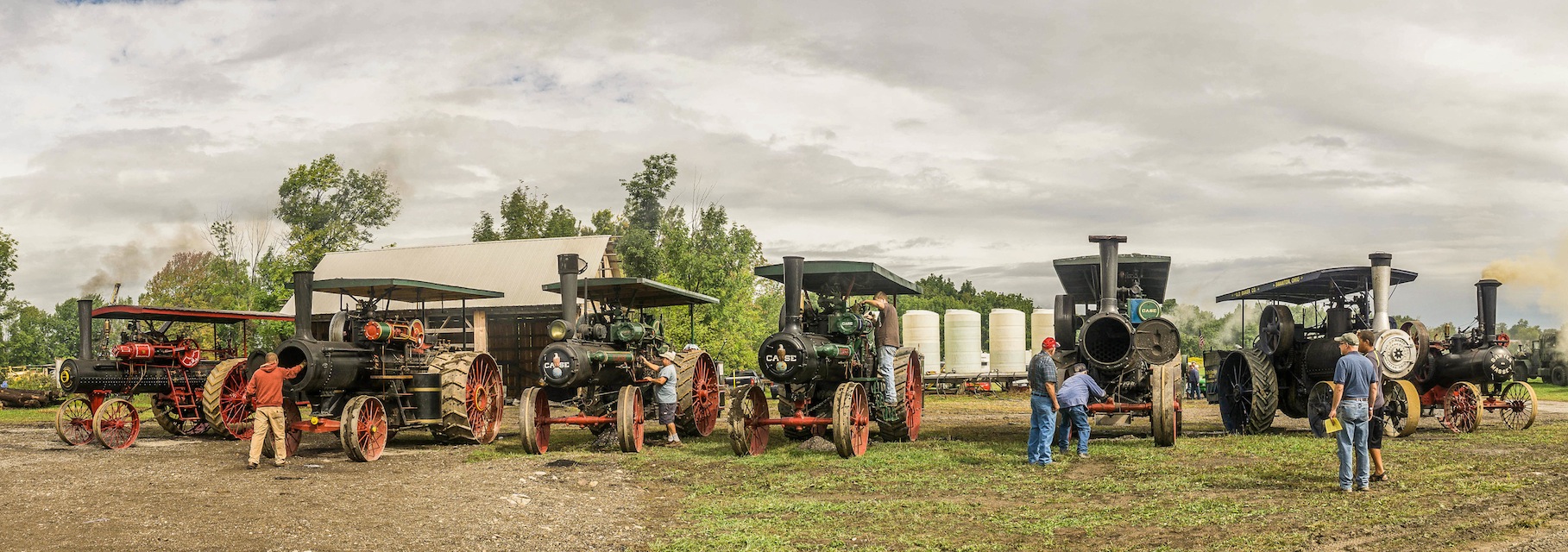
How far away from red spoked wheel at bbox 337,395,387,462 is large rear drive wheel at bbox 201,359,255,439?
11.4 feet

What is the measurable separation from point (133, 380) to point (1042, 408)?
42.2 feet

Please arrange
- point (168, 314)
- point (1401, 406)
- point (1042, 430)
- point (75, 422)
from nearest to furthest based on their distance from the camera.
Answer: point (1042, 430) < point (1401, 406) < point (75, 422) < point (168, 314)

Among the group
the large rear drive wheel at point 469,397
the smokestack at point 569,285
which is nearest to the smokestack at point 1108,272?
the smokestack at point 569,285

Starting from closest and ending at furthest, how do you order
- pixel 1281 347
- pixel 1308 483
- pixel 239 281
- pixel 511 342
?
1. pixel 1308 483
2. pixel 1281 347
3. pixel 511 342
4. pixel 239 281

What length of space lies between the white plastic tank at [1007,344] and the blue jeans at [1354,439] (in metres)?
27.3

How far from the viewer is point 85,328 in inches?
670

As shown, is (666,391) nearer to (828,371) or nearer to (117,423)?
(828,371)

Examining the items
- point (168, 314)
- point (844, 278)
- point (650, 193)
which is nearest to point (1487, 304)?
point (844, 278)

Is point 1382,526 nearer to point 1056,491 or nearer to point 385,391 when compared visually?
point 1056,491

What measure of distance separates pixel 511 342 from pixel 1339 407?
919 inches

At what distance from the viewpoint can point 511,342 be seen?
29562mm

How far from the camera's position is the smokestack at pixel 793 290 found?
13.2 m

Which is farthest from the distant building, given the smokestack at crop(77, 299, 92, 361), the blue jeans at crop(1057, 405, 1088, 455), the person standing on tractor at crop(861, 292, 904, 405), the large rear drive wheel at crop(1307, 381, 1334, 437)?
the large rear drive wheel at crop(1307, 381, 1334, 437)

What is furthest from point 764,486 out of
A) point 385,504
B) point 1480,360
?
point 1480,360
